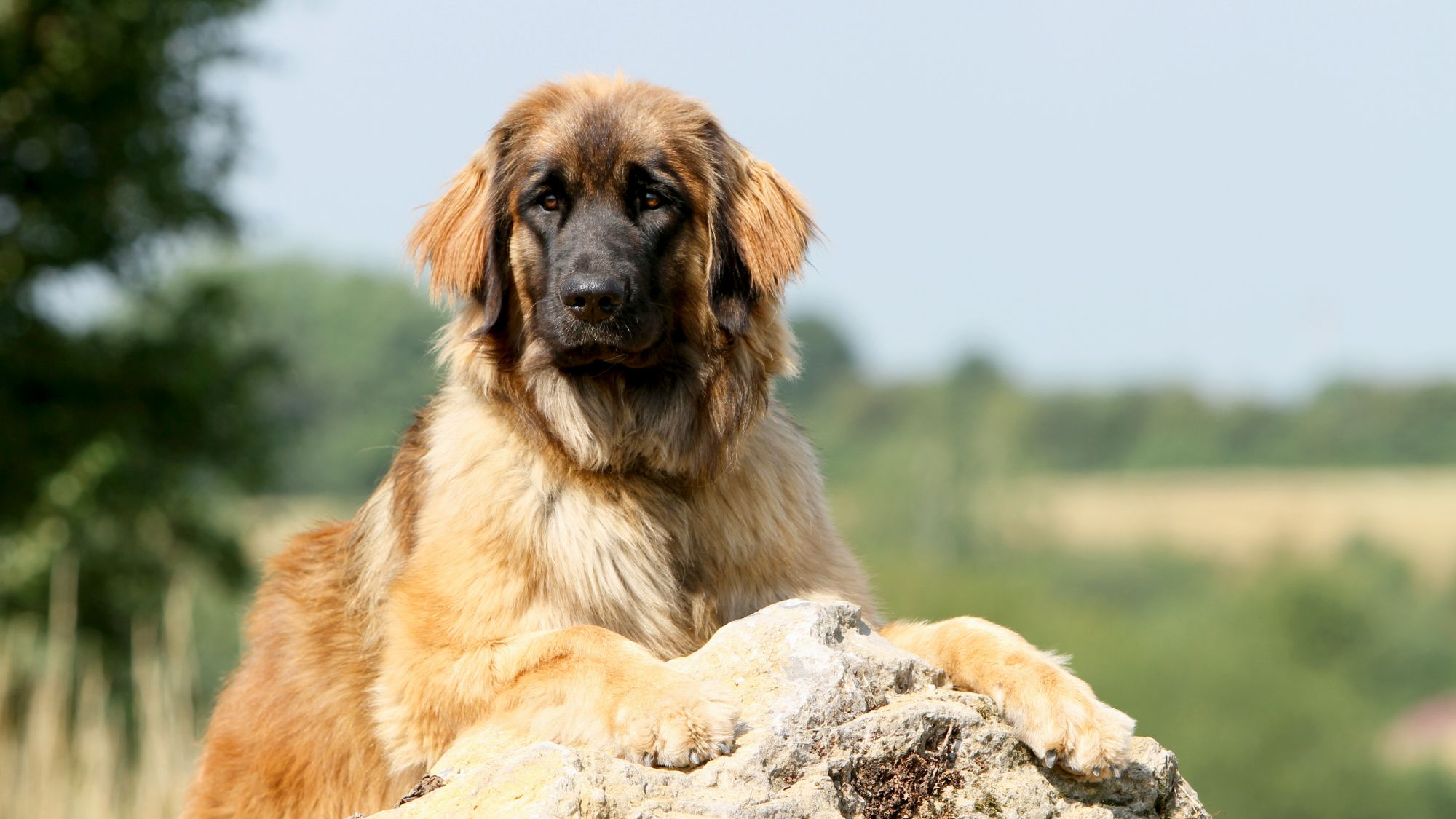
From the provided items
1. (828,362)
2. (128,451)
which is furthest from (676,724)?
(828,362)

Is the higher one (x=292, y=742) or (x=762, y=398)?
(x=762, y=398)

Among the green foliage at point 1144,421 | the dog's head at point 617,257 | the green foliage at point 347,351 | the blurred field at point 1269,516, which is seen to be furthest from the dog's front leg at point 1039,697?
the green foliage at point 1144,421

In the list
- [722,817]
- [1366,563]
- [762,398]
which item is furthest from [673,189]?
[1366,563]

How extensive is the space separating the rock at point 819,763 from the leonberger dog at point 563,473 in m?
0.55

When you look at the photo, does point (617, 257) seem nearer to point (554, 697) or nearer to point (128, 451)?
point (554, 697)

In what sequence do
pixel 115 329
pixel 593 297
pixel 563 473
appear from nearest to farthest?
1. pixel 593 297
2. pixel 563 473
3. pixel 115 329

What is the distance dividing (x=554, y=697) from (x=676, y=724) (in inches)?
22.8

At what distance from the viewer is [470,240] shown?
539cm

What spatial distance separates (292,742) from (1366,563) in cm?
7128

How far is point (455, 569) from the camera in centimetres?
480

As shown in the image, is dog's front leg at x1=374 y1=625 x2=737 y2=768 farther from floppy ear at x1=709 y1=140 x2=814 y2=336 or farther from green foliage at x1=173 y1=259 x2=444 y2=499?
green foliage at x1=173 y1=259 x2=444 y2=499

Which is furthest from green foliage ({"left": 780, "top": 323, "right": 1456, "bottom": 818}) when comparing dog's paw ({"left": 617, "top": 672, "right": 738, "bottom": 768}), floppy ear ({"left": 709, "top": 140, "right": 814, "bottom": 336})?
dog's paw ({"left": 617, "top": 672, "right": 738, "bottom": 768})

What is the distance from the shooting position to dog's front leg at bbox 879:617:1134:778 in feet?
13.4

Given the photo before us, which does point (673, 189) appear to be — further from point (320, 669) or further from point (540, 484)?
point (320, 669)
